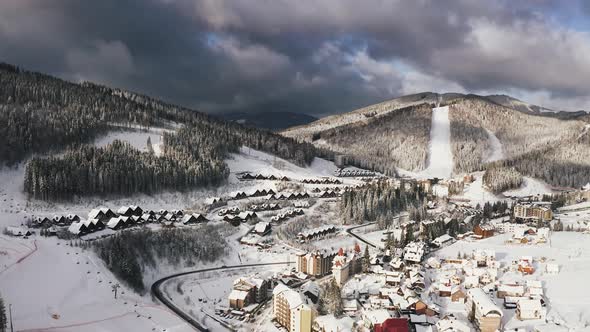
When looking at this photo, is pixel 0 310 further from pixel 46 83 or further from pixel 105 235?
pixel 46 83

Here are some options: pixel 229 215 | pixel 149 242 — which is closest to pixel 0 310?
pixel 149 242

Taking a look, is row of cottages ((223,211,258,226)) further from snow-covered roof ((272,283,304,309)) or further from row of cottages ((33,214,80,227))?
snow-covered roof ((272,283,304,309))

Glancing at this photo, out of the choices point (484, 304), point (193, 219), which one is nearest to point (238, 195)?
point (193, 219)

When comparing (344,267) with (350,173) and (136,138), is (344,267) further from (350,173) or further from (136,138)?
(350,173)

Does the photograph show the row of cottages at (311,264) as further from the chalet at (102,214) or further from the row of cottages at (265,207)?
the row of cottages at (265,207)

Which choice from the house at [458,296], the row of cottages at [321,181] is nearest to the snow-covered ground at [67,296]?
the house at [458,296]
